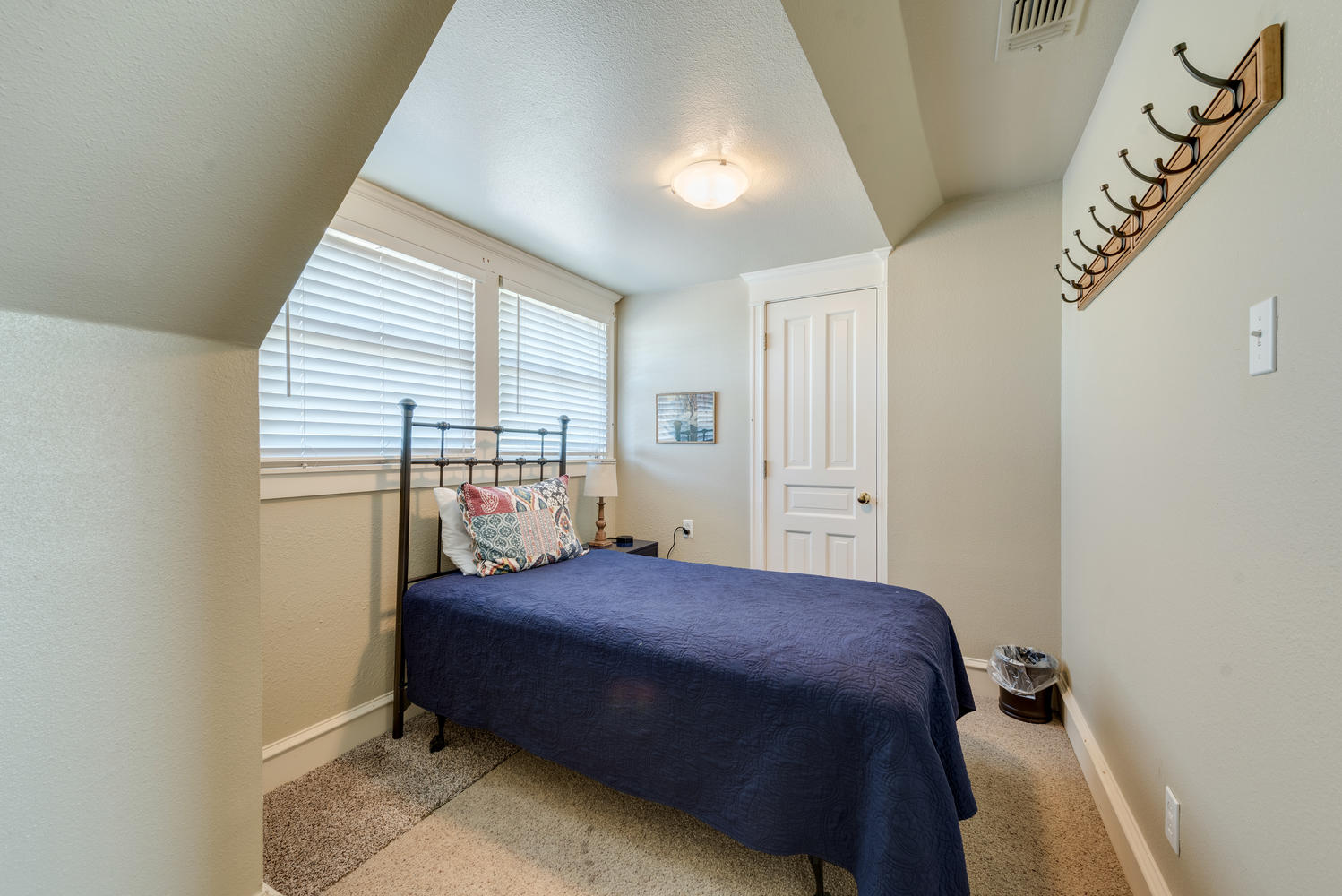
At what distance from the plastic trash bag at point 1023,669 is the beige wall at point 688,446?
4.62 ft

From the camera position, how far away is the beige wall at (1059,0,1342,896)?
0.79m

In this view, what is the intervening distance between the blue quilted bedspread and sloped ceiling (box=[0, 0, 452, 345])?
4.14 ft

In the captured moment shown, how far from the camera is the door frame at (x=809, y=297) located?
9.64 ft

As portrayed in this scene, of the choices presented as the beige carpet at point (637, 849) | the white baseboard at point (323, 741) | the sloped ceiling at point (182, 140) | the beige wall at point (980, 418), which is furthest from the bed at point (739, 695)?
the sloped ceiling at point (182, 140)

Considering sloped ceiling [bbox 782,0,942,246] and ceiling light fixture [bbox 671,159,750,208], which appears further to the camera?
ceiling light fixture [bbox 671,159,750,208]

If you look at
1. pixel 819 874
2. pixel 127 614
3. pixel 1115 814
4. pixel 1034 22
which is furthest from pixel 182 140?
pixel 1115 814

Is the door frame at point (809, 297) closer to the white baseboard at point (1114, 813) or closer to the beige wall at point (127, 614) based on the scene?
the white baseboard at point (1114, 813)

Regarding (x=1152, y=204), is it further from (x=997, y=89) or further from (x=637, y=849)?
(x=637, y=849)

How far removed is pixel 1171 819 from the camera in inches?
49.6

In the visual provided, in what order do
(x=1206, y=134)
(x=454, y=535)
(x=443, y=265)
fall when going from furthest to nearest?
(x=443, y=265) → (x=454, y=535) → (x=1206, y=134)

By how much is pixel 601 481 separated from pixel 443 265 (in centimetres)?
148

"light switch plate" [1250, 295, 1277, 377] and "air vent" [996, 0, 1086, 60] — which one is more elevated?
"air vent" [996, 0, 1086, 60]

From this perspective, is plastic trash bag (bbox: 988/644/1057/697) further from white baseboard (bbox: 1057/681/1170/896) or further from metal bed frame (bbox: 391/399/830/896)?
metal bed frame (bbox: 391/399/830/896)

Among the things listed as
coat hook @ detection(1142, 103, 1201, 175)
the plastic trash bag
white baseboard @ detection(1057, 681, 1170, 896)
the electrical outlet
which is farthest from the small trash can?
coat hook @ detection(1142, 103, 1201, 175)
